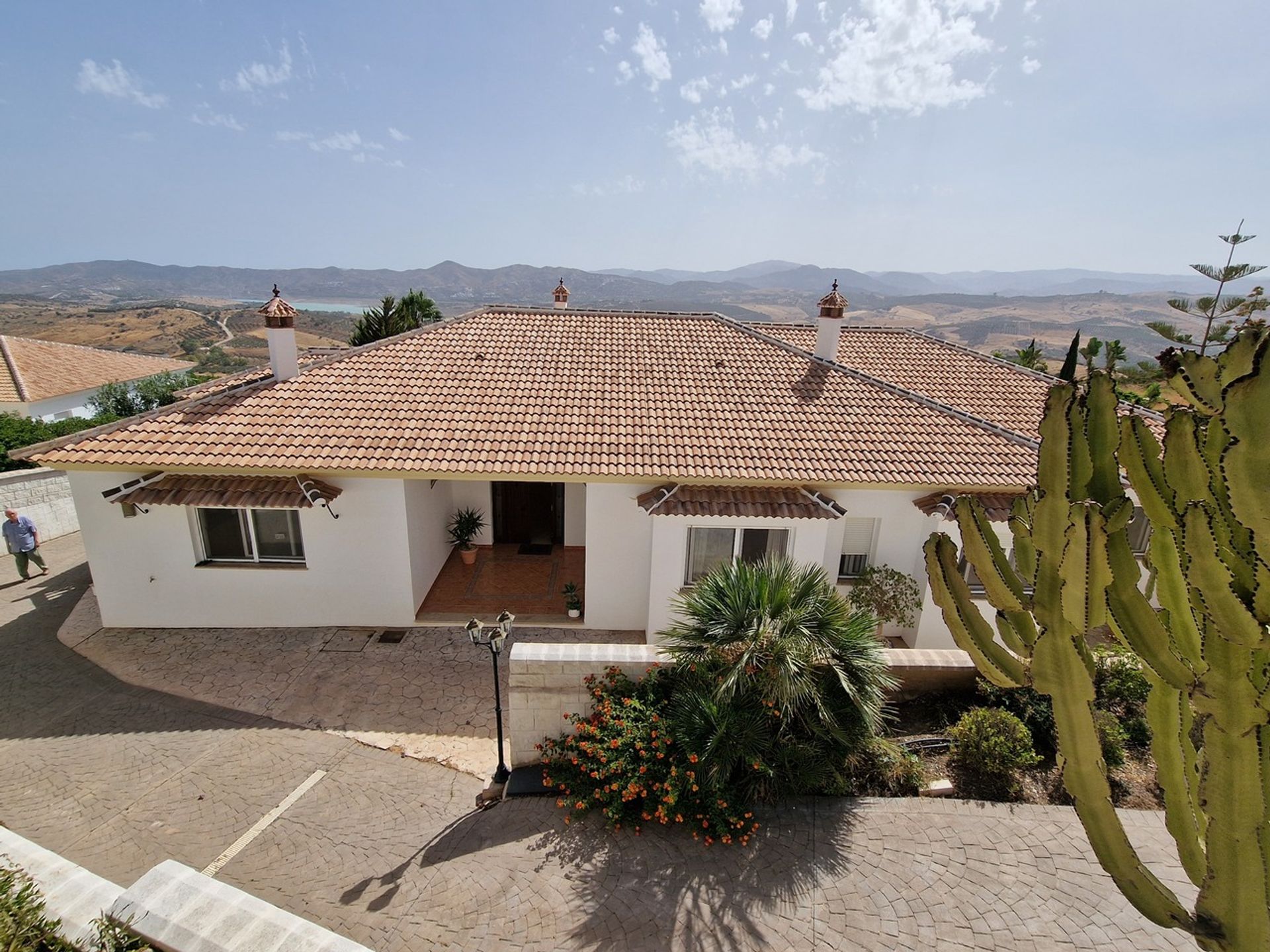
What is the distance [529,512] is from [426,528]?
12.2 ft

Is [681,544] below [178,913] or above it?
above

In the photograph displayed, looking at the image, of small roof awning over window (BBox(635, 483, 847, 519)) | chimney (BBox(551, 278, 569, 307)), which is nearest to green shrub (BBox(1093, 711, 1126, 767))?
small roof awning over window (BBox(635, 483, 847, 519))

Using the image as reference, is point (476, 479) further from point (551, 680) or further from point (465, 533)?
point (465, 533)

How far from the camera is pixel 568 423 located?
12.8m

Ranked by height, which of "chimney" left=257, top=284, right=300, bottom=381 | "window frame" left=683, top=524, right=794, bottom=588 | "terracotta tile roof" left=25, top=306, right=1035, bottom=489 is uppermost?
"chimney" left=257, top=284, right=300, bottom=381

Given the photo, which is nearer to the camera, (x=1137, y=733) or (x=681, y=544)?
(x=1137, y=733)

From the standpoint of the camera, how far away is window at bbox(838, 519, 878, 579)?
12.7 meters

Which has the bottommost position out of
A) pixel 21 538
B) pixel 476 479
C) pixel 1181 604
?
pixel 21 538

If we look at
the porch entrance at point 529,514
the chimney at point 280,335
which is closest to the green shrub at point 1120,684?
the porch entrance at point 529,514

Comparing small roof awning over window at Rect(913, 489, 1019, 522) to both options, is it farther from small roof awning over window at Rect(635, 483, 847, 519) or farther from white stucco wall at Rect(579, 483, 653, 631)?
white stucco wall at Rect(579, 483, 653, 631)

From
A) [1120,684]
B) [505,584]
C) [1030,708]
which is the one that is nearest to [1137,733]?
[1120,684]

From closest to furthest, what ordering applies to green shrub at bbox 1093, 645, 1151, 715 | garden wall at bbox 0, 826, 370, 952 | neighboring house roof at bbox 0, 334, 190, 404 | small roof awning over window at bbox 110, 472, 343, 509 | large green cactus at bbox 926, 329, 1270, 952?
large green cactus at bbox 926, 329, 1270, 952 → garden wall at bbox 0, 826, 370, 952 → green shrub at bbox 1093, 645, 1151, 715 → small roof awning over window at bbox 110, 472, 343, 509 → neighboring house roof at bbox 0, 334, 190, 404

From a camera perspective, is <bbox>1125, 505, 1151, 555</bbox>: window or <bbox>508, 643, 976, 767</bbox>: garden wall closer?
<bbox>508, 643, 976, 767</bbox>: garden wall

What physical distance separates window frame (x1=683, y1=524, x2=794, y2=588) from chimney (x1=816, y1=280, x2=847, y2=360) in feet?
22.3
